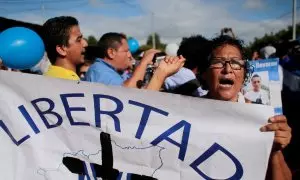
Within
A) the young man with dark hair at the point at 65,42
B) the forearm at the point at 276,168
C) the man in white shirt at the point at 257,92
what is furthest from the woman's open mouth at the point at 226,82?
the man in white shirt at the point at 257,92

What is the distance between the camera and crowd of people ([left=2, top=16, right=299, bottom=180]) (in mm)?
1872

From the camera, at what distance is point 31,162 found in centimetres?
201

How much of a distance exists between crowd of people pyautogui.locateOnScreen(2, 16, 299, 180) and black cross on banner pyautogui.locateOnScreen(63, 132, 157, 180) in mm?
455

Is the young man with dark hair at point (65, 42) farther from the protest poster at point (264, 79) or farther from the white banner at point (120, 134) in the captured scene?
the protest poster at point (264, 79)

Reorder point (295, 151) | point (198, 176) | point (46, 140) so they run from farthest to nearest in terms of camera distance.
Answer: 1. point (295, 151)
2. point (46, 140)
3. point (198, 176)

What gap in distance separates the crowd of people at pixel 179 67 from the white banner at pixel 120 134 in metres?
0.14

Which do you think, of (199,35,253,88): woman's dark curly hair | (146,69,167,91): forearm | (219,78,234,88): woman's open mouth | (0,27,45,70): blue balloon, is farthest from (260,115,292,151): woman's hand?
(0,27,45,70): blue balloon

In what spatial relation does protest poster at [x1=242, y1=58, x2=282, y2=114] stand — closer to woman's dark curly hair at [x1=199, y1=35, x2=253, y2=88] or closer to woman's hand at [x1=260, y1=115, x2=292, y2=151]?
woman's dark curly hair at [x1=199, y1=35, x2=253, y2=88]

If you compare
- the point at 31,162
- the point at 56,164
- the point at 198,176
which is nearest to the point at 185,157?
the point at 198,176

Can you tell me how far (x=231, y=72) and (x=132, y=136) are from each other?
64 centimetres

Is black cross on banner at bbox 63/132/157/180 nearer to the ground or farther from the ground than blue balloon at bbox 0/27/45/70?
nearer to the ground

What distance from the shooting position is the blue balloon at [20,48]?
310cm

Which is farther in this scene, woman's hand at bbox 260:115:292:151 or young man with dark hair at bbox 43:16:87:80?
young man with dark hair at bbox 43:16:87:80

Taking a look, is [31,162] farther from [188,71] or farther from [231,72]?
[188,71]
